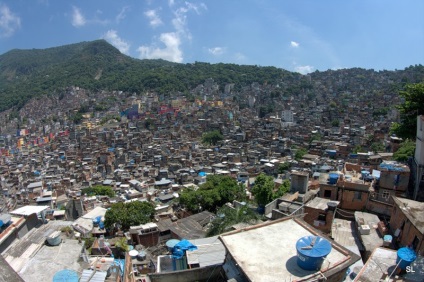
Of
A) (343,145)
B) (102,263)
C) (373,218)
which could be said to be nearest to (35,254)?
(102,263)

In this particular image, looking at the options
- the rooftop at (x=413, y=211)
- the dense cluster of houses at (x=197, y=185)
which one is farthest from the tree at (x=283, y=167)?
the rooftop at (x=413, y=211)

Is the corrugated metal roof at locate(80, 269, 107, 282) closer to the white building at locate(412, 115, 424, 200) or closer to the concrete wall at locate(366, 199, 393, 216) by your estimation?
the concrete wall at locate(366, 199, 393, 216)

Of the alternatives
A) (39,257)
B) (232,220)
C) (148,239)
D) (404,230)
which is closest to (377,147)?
(404,230)

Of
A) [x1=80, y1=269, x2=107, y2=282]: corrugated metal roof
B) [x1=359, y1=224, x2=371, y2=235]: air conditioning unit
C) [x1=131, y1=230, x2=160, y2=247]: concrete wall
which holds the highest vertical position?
[x1=80, y1=269, x2=107, y2=282]: corrugated metal roof

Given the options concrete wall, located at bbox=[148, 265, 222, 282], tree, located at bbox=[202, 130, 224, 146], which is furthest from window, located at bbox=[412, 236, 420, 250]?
tree, located at bbox=[202, 130, 224, 146]

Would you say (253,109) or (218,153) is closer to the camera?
(218,153)

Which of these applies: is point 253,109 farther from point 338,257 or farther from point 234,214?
point 338,257
